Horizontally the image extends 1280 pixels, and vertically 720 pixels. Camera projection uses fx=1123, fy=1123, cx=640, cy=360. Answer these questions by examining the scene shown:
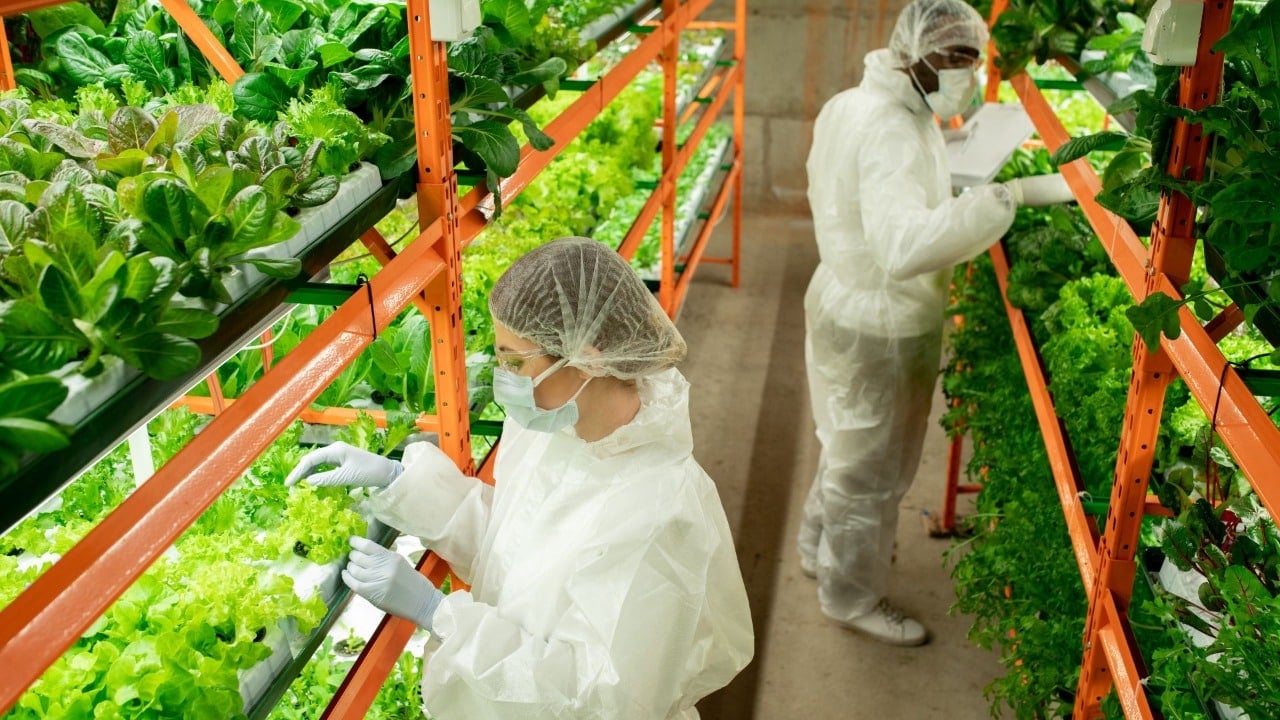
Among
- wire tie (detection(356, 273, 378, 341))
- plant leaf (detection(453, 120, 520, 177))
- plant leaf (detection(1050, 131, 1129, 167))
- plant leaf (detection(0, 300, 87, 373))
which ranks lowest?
wire tie (detection(356, 273, 378, 341))

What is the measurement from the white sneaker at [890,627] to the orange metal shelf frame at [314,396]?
7.26 feet

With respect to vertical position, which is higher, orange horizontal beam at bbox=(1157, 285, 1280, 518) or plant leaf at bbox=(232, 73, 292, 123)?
plant leaf at bbox=(232, 73, 292, 123)

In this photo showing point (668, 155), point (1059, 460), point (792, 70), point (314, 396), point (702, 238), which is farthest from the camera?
point (792, 70)

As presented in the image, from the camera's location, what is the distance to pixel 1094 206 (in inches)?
119

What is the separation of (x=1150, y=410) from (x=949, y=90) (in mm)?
1884

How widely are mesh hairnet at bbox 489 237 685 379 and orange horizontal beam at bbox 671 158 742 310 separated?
9.98 ft

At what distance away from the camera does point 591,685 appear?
210cm

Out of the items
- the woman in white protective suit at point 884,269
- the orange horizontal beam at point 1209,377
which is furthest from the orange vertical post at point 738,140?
the orange horizontal beam at point 1209,377

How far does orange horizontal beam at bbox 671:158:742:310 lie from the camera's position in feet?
18.6

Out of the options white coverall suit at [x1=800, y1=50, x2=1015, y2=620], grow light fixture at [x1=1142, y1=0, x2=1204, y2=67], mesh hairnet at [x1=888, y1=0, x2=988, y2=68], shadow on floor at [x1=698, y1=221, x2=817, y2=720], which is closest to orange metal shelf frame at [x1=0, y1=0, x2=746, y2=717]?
white coverall suit at [x1=800, y1=50, x2=1015, y2=620]

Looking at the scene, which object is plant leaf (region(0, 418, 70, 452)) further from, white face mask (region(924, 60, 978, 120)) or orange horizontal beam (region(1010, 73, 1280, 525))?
white face mask (region(924, 60, 978, 120))

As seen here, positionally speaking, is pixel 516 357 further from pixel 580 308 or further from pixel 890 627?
pixel 890 627

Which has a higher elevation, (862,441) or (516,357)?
(516,357)

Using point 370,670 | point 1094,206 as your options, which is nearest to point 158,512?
point 370,670
